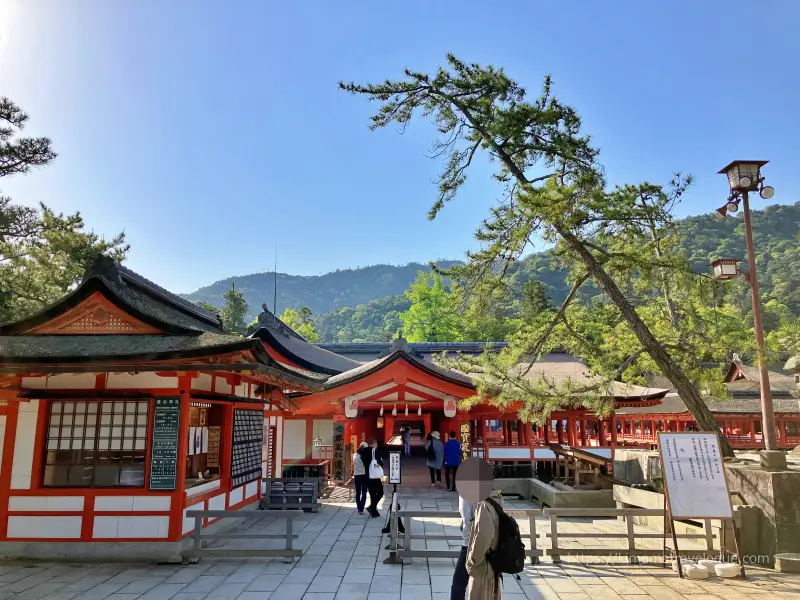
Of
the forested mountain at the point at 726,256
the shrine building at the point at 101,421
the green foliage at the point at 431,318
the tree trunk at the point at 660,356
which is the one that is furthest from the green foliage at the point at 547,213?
the forested mountain at the point at 726,256

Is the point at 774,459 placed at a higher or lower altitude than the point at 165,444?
lower

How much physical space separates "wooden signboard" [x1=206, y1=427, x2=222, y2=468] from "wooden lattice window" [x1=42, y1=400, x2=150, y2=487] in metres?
2.89

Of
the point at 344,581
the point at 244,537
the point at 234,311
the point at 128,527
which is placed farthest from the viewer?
the point at 234,311

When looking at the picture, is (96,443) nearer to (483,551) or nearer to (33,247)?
(483,551)

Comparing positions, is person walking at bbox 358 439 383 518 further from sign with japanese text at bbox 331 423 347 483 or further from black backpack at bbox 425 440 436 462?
sign with japanese text at bbox 331 423 347 483

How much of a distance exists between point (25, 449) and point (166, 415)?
7.97 feet

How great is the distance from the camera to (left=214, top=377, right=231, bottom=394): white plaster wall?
35.6 feet

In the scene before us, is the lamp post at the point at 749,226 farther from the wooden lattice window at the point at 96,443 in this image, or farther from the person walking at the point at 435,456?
the wooden lattice window at the point at 96,443

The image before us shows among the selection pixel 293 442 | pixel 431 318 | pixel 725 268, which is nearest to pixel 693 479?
pixel 725 268

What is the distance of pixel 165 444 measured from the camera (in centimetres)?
871

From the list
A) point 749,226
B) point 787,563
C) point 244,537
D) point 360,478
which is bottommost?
point 787,563

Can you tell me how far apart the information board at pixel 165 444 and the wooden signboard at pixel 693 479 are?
310 inches

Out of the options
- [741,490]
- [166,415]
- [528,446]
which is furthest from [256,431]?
[741,490]

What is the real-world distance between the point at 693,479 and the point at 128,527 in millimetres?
9011
